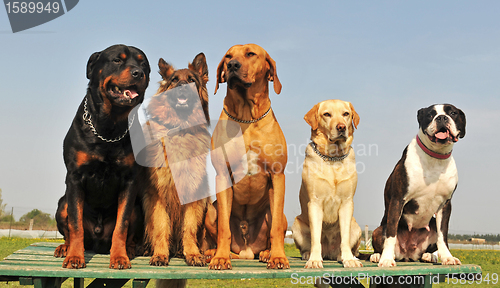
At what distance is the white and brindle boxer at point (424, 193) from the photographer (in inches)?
161

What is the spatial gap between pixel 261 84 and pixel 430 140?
2.06 metres

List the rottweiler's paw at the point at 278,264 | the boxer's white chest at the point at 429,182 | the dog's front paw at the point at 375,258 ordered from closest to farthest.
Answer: the rottweiler's paw at the point at 278,264
the boxer's white chest at the point at 429,182
the dog's front paw at the point at 375,258

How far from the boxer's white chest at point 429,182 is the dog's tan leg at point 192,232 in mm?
2435

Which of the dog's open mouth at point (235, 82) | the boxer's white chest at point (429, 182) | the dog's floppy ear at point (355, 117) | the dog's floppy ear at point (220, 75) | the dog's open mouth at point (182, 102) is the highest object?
the dog's floppy ear at point (220, 75)

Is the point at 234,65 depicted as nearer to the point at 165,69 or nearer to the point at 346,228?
the point at 165,69

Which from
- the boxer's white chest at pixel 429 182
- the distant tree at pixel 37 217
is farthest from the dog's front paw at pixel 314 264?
the distant tree at pixel 37 217

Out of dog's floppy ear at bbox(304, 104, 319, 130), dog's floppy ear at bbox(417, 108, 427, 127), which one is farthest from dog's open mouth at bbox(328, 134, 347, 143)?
dog's floppy ear at bbox(417, 108, 427, 127)

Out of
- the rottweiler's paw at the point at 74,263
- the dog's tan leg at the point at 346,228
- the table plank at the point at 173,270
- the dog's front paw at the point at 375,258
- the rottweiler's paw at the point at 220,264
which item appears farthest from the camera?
the dog's front paw at the point at 375,258

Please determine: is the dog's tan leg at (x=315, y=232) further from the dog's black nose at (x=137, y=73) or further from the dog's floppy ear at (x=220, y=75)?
the dog's black nose at (x=137, y=73)

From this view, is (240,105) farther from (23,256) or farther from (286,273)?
(23,256)

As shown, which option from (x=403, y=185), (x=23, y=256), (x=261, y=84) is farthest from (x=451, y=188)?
(x=23, y=256)

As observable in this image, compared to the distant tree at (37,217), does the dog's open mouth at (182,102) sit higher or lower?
higher

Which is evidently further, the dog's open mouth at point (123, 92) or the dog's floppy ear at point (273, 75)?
the dog's floppy ear at point (273, 75)

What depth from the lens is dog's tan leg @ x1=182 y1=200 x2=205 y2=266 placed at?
3781mm
